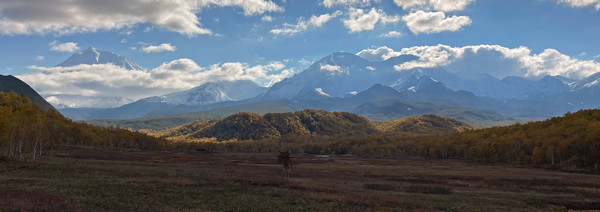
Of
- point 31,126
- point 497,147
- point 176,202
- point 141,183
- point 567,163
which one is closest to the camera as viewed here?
point 176,202

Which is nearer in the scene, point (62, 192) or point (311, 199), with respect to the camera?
point (62, 192)

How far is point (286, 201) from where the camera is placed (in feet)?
124

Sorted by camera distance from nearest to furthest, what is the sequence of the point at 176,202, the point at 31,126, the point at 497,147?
1. the point at 176,202
2. the point at 31,126
3. the point at 497,147

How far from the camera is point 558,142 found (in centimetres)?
12281

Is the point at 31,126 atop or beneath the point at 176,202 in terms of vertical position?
atop

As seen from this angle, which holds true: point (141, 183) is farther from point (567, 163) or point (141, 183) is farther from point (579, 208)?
point (567, 163)

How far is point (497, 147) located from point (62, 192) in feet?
504

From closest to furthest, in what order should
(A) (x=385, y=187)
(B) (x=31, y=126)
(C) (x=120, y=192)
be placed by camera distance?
(C) (x=120, y=192) < (A) (x=385, y=187) < (B) (x=31, y=126)

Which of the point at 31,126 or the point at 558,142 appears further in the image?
the point at 558,142

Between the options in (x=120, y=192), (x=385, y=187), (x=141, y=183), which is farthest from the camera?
(x=385, y=187)

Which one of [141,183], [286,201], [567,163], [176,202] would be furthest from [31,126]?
[567,163]

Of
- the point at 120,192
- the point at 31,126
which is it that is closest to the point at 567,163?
the point at 120,192

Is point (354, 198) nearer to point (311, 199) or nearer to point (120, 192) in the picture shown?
point (311, 199)

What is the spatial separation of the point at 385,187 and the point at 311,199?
2070 cm
